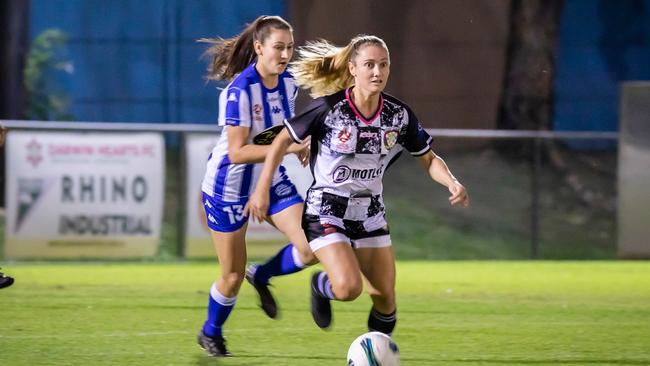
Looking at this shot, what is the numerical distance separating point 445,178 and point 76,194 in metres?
7.59

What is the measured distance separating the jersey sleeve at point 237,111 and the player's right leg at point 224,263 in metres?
0.50

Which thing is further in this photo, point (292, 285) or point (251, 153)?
point (292, 285)

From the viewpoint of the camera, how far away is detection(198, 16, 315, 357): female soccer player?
332 inches

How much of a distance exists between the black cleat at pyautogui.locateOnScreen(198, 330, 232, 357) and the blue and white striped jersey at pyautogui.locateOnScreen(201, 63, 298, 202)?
0.82 meters

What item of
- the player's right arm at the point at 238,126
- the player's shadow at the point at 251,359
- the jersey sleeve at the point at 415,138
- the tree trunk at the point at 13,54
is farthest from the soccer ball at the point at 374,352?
the tree trunk at the point at 13,54

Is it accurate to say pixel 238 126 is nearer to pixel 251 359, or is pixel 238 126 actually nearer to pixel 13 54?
pixel 251 359

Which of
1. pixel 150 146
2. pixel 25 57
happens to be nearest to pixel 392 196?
pixel 150 146

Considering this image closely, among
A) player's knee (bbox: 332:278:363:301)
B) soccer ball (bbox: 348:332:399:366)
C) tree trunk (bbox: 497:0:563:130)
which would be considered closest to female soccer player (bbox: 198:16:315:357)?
player's knee (bbox: 332:278:363:301)

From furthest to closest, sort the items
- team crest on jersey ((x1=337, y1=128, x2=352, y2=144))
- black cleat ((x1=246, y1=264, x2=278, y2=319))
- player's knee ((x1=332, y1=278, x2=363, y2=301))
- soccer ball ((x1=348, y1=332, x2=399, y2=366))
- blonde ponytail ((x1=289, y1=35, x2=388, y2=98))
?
1. black cleat ((x1=246, y1=264, x2=278, y2=319))
2. blonde ponytail ((x1=289, y1=35, x2=388, y2=98))
3. team crest on jersey ((x1=337, y1=128, x2=352, y2=144))
4. player's knee ((x1=332, y1=278, x2=363, y2=301))
5. soccer ball ((x1=348, y1=332, x2=399, y2=366))

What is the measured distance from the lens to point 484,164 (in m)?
16.5

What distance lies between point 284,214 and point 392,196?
27.7 feet

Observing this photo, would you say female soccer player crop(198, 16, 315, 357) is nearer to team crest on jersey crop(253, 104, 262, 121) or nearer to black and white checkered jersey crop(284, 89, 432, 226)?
team crest on jersey crop(253, 104, 262, 121)

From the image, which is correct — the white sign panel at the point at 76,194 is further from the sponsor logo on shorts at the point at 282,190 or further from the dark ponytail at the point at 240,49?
the sponsor logo on shorts at the point at 282,190

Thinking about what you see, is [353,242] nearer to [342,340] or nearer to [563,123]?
[342,340]
